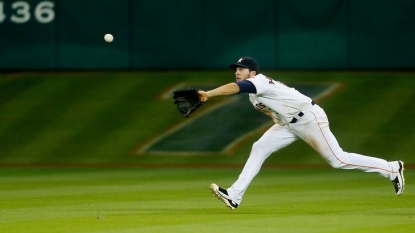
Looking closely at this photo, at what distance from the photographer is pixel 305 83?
2611 centimetres

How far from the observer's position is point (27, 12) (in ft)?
91.0

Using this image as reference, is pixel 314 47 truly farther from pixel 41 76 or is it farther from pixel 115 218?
pixel 115 218

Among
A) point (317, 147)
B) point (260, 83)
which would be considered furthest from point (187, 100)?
point (317, 147)

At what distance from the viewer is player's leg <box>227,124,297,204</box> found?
11.9 meters

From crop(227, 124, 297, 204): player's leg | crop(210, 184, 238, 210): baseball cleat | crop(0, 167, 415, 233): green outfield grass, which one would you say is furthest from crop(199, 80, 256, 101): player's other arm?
crop(0, 167, 415, 233): green outfield grass

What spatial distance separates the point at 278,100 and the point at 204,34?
51.1ft

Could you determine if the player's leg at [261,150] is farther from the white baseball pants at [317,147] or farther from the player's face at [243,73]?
the player's face at [243,73]

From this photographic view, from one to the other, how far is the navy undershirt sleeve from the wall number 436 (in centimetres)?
1698

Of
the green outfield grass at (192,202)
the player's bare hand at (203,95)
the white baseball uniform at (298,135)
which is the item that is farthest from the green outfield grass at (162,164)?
the player's bare hand at (203,95)

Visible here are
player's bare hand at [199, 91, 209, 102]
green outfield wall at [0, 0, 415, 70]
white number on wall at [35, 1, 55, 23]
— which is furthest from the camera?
white number on wall at [35, 1, 55, 23]

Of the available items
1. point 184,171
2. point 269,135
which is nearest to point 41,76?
point 184,171

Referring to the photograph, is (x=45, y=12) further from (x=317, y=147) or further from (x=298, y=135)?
(x=317, y=147)

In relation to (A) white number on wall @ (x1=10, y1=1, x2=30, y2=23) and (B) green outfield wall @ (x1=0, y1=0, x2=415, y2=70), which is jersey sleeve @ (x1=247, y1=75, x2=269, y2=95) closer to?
(B) green outfield wall @ (x1=0, y1=0, x2=415, y2=70)

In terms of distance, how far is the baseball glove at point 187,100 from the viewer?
11547 mm
